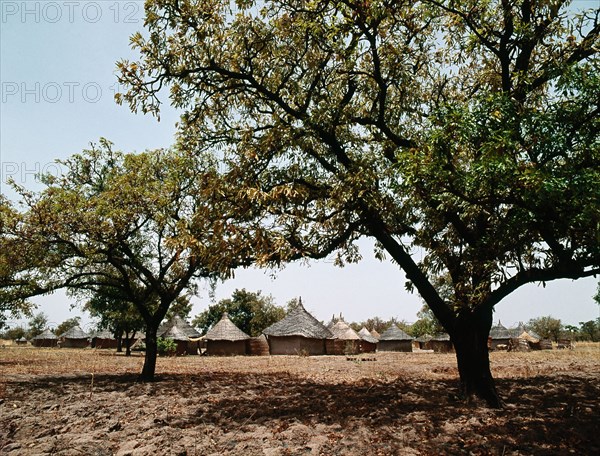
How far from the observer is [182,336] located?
49.1m

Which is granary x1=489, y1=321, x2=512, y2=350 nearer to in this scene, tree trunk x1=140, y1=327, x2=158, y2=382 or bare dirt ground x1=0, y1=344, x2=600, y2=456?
bare dirt ground x1=0, y1=344, x2=600, y2=456

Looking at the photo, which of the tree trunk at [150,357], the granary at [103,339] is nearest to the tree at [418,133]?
the tree trunk at [150,357]

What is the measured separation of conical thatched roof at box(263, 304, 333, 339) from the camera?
1698 inches

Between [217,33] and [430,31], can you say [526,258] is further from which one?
[217,33]

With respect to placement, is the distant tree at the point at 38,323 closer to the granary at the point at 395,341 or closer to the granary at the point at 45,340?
the granary at the point at 45,340

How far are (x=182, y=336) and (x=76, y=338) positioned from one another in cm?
3996

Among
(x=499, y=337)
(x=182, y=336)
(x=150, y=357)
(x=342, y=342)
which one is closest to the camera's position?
(x=150, y=357)

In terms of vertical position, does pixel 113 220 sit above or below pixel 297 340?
above

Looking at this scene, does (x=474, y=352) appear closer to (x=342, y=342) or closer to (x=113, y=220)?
(x=113, y=220)

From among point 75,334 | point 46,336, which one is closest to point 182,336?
point 75,334

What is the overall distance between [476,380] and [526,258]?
3.31 m

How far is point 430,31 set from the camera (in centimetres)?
1106

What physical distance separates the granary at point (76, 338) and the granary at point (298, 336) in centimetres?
5012

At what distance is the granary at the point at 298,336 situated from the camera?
42.7 m
